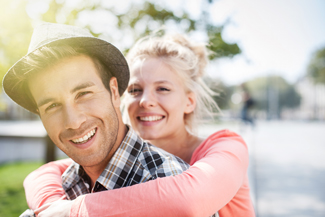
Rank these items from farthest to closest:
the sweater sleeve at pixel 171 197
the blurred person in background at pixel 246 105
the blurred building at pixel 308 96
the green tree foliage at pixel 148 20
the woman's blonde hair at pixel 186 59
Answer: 1. the blurred building at pixel 308 96
2. the blurred person in background at pixel 246 105
3. the green tree foliage at pixel 148 20
4. the woman's blonde hair at pixel 186 59
5. the sweater sleeve at pixel 171 197

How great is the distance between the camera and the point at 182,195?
1371 millimetres

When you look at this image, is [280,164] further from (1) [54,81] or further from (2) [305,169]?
(1) [54,81]

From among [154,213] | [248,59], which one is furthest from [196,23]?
[154,213]

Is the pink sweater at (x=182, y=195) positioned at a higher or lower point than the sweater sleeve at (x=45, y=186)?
higher

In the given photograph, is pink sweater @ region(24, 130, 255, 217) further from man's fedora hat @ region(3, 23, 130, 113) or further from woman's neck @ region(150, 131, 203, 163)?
woman's neck @ region(150, 131, 203, 163)

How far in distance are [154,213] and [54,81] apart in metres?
0.95

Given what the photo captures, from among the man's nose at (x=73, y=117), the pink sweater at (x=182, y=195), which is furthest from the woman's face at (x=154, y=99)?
the man's nose at (x=73, y=117)

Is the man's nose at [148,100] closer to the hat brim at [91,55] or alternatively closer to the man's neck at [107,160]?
the hat brim at [91,55]

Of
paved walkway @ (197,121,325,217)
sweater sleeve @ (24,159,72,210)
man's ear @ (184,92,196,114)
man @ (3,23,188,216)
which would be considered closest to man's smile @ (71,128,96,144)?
man @ (3,23,188,216)

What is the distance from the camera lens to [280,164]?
324 inches

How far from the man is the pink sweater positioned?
195mm

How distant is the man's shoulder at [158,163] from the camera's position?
1.64 metres

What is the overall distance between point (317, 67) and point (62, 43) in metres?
53.2

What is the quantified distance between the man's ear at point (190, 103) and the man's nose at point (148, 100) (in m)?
0.51
